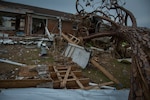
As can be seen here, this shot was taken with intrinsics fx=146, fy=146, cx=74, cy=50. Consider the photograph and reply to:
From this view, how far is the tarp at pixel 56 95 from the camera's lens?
7.95 ft

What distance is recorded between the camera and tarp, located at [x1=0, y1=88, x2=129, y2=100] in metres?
2.42

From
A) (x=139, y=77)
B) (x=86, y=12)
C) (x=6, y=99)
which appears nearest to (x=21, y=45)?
(x=86, y=12)

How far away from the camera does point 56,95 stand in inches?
104

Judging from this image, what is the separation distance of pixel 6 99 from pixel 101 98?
160 centimetres

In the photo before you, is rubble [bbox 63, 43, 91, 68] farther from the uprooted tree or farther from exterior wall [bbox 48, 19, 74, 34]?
exterior wall [bbox 48, 19, 74, 34]

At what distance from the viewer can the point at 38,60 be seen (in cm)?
561

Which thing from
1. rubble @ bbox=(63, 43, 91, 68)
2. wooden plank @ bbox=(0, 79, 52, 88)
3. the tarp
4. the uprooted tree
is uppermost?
the uprooted tree

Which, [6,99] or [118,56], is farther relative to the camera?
[118,56]

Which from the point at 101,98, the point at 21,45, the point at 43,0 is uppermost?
the point at 43,0

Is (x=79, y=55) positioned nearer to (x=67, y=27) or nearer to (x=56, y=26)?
(x=56, y=26)

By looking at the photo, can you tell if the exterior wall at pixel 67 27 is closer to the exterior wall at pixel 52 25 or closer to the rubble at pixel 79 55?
the exterior wall at pixel 52 25

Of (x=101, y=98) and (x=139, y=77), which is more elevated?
(x=139, y=77)


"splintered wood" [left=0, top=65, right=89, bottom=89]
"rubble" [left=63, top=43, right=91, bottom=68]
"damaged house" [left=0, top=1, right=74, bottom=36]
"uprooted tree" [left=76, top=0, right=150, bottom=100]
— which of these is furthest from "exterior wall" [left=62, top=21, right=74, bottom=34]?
"splintered wood" [left=0, top=65, right=89, bottom=89]

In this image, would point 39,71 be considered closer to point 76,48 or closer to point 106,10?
point 76,48
